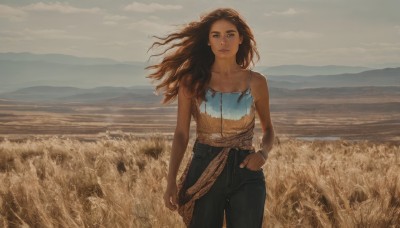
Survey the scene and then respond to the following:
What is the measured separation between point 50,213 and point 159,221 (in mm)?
1401

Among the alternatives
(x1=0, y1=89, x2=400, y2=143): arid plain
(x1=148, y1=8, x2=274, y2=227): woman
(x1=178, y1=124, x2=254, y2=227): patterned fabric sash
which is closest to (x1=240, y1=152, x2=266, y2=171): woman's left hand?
(x1=148, y1=8, x2=274, y2=227): woman

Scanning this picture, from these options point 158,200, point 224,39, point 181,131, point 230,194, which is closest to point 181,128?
point 181,131

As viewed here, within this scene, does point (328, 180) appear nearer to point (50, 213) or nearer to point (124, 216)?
point (124, 216)

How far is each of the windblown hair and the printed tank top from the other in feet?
0.52

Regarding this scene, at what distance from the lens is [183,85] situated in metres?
3.24

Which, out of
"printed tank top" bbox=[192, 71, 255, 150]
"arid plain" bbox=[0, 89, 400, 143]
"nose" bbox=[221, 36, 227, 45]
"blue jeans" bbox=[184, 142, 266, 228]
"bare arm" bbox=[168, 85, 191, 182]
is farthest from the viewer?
"arid plain" bbox=[0, 89, 400, 143]

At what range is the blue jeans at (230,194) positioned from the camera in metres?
2.92

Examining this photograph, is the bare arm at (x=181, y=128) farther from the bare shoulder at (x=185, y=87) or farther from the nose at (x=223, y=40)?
the nose at (x=223, y=40)

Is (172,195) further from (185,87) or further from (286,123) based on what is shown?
(286,123)

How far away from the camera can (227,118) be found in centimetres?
310

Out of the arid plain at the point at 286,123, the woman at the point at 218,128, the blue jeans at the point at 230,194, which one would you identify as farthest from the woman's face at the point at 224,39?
the arid plain at the point at 286,123

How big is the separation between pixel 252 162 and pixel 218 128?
302 mm

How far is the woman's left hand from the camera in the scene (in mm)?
2955

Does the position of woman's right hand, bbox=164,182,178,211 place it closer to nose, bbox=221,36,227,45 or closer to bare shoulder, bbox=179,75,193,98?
bare shoulder, bbox=179,75,193,98
